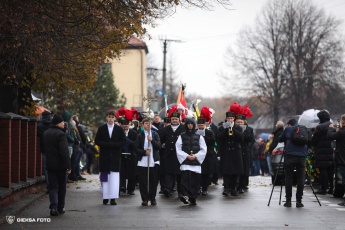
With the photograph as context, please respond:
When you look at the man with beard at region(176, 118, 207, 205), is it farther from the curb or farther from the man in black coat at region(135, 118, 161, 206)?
the curb

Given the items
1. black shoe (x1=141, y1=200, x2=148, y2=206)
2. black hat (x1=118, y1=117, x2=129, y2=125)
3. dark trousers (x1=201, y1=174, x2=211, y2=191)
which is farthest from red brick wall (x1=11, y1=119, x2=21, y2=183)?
dark trousers (x1=201, y1=174, x2=211, y2=191)

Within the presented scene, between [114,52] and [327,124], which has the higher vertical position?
[114,52]

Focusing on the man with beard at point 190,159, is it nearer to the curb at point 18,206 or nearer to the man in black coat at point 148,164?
the man in black coat at point 148,164

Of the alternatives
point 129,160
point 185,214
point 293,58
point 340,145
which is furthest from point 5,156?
point 293,58

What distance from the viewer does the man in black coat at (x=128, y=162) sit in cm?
2159

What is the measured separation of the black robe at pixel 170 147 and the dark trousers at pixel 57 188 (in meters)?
4.89

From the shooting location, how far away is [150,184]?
18.2 metres

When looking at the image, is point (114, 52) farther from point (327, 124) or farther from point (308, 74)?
point (308, 74)

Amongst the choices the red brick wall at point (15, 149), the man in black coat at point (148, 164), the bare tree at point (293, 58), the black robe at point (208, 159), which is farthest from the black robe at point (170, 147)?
the bare tree at point (293, 58)

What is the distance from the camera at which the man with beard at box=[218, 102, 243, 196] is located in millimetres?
20766

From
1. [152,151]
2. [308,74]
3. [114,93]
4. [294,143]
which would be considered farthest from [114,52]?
[308,74]

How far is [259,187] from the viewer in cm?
2519

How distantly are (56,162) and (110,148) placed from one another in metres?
2.56

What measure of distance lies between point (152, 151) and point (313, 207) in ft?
11.5
